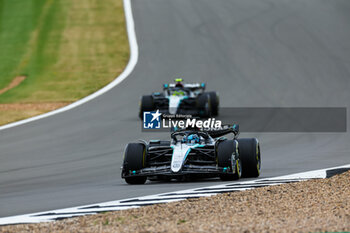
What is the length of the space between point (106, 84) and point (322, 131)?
1388cm

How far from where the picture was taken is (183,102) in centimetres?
2730

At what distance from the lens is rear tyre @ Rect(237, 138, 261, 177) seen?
14.7 meters

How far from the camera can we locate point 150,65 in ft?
126

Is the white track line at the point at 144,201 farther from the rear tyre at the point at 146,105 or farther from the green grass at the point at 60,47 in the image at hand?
the green grass at the point at 60,47

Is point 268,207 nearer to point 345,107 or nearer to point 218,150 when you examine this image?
point 218,150

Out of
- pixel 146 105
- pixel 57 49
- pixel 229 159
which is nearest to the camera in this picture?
pixel 229 159

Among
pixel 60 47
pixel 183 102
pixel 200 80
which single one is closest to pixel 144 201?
pixel 183 102

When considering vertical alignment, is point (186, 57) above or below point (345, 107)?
above

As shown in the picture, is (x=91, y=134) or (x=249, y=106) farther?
(x=249, y=106)

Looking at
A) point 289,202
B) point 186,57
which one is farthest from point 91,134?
point 186,57

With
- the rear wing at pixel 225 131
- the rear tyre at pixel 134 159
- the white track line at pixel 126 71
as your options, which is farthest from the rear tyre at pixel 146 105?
the rear tyre at pixel 134 159

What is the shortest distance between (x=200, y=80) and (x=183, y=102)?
8.49m

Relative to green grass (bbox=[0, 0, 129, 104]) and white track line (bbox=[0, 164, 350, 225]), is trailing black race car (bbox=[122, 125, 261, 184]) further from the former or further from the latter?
green grass (bbox=[0, 0, 129, 104])

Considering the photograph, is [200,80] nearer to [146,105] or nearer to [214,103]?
[214,103]
